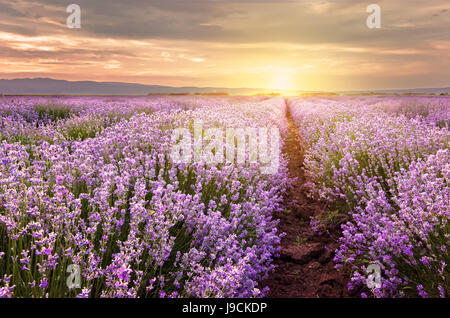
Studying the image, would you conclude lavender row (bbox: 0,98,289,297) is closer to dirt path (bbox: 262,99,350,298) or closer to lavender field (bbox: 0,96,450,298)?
lavender field (bbox: 0,96,450,298)

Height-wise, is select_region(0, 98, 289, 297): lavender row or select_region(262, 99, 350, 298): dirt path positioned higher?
select_region(0, 98, 289, 297): lavender row

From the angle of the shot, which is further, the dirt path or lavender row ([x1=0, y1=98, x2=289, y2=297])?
the dirt path

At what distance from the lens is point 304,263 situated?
332 centimetres

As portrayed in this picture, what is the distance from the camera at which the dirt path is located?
2.84 metres

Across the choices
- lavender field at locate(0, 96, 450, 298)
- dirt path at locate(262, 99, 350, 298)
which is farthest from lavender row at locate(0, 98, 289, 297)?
dirt path at locate(262, 99, 350, 298)

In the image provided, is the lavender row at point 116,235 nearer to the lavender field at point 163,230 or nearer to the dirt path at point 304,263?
the lavender field at point 163,230

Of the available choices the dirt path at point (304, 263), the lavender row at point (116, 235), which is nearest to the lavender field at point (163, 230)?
the lavender row at point (116, 235)

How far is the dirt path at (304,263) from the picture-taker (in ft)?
9.32

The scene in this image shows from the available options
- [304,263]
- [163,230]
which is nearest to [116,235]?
[163,230]

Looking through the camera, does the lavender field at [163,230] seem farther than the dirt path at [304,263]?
No
